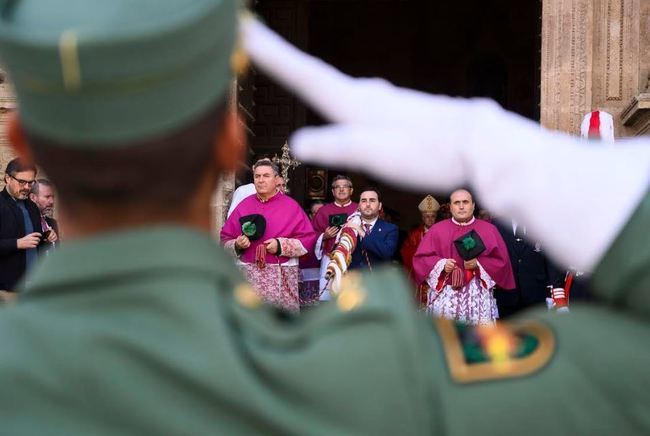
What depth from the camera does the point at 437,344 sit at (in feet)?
3.20

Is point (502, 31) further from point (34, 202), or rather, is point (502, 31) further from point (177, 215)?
point (177, 215)

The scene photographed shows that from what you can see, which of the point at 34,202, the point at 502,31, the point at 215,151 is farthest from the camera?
the point at 502,31

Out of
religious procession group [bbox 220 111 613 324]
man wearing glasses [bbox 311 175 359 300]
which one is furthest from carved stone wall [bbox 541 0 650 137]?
religious procession group [bbox 220 111 613 324]

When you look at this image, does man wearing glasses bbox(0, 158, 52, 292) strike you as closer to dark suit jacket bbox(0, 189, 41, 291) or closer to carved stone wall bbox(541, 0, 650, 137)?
dark suit jacket bbox(0, 189, 41, 291)

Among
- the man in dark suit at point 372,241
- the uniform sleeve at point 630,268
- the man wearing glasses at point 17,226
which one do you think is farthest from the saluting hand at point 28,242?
the uniform sleeve at point 630,268

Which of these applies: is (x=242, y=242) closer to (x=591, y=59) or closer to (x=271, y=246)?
(x=271, y=246)

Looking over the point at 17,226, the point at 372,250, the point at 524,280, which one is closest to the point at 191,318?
the point at 17,226

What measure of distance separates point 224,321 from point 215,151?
171mm

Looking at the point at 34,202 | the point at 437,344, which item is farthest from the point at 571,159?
the point at 34,202

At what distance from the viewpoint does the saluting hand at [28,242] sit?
7379mm

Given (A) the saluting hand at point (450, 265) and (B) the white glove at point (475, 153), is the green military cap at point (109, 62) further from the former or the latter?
(A) the saluting hand at point (450, 265)

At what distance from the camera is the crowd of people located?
8.25 m

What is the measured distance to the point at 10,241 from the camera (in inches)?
290

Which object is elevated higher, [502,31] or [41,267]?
[502,31]
